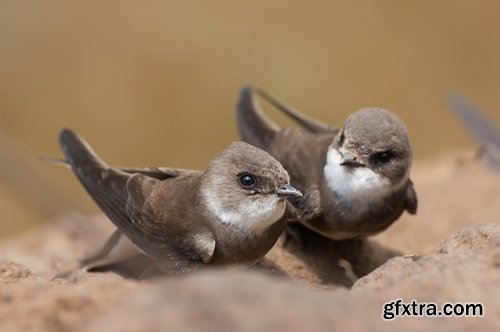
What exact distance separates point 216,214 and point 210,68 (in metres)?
9.11

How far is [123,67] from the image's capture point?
13.2m

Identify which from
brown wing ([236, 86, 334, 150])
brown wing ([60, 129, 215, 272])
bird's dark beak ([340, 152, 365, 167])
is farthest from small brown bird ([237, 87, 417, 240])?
brown wing ([60, 129, 215, 272])

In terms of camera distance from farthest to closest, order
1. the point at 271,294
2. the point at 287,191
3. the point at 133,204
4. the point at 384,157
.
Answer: the point at 384,157, the point at 133,204, the point at 287,191, the point at 271,294

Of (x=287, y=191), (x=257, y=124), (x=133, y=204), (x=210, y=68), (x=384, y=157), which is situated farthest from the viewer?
(x=210, y=68)

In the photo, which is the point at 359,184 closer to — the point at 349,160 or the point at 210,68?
the point at 349,160

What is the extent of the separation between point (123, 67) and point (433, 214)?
24.9ft

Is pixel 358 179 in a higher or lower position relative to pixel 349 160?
lower

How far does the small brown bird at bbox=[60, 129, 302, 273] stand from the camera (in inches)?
177

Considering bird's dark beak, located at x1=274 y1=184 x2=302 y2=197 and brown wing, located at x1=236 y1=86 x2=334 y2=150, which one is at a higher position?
brown wing, located at x1=236 y1=86 x2=334 y2=150

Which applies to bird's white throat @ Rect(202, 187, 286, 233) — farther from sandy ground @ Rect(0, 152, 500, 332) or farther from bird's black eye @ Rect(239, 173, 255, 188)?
sandy ground @ Rect(0, 152, 500, 332)

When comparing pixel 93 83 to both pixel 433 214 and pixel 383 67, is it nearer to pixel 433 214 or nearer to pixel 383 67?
pixel 383 67

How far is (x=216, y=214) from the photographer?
4555 millimetres

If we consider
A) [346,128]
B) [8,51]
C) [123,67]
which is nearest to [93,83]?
[123,67]

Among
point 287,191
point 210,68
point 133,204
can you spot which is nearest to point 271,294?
point 287,191
